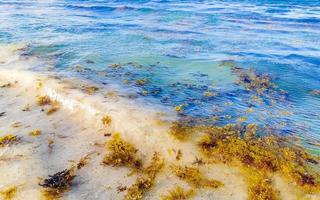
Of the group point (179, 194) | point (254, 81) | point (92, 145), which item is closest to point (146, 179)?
point (179, 194)

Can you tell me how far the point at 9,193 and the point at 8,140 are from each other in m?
1.52

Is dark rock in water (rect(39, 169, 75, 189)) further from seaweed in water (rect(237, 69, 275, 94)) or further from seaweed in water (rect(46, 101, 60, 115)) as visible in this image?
seaweed in water (rect(237, 69, 275, 94))

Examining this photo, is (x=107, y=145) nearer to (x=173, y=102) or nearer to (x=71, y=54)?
(x=173, y=102)

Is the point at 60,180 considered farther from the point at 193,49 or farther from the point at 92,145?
the point at 193,49

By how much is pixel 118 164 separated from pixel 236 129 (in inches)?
94.6

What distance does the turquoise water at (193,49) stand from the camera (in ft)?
25.4

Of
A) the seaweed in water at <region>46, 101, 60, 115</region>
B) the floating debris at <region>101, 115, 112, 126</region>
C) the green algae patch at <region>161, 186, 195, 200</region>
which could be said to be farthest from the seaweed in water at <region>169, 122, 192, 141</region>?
the seaweed in water at <region>46, 101, 60, 115</region>

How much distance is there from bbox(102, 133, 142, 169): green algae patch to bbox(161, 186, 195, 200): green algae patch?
79 centimetres

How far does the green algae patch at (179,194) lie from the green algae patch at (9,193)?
2.16 m

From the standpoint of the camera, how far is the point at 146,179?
497cm

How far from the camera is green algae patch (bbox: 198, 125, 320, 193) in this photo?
497 cm

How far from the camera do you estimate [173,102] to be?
7617mm

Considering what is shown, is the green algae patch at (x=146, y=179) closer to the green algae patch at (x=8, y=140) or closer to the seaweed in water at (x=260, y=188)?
the seaweed in water at (x=260, y=188)

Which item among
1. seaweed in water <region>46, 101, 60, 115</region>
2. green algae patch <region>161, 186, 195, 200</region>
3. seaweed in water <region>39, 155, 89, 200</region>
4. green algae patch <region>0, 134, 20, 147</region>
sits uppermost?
green algae patch <region>0, 134, 20, 147</region>
